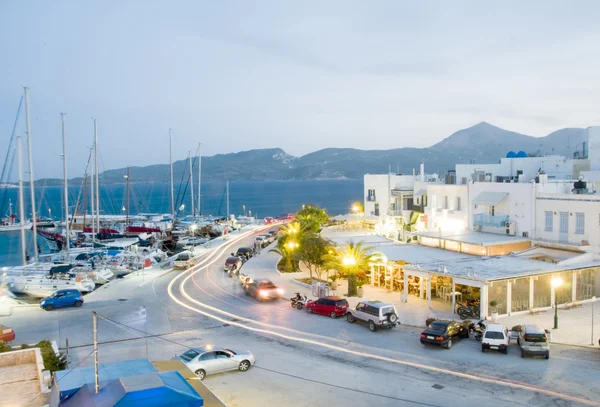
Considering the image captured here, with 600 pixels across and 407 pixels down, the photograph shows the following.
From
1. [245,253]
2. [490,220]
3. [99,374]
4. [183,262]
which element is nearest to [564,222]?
[490,220]

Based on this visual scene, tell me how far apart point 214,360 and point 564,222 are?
25520 millimetres

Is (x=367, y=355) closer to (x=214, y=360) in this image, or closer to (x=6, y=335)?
(x=214, y=360)

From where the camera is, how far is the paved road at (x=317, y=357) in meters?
16.4

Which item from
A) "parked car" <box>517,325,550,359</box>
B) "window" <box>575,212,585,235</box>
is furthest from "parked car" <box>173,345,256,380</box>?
"window" <box>575,212,585,235</box>

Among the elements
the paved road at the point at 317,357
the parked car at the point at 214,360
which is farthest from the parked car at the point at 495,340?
the parked car at the point at 214,360

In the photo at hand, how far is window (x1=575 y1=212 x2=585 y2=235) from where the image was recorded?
32.2 m

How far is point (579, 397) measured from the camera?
16000 mm

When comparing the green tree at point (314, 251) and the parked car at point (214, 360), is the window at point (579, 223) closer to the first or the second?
the green tree at point (314, 251)

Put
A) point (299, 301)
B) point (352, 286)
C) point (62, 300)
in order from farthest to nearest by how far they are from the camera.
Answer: point (352, 286) < point (62, 300) < point (299, 301)

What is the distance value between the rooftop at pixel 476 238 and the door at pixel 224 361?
Result: 20.7 m

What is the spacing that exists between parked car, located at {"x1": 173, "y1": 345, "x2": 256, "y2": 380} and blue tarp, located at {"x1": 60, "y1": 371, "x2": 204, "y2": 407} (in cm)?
617

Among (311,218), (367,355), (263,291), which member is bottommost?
(367,355)

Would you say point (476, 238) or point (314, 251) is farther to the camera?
point (314, 251)

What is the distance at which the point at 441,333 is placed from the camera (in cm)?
2139
